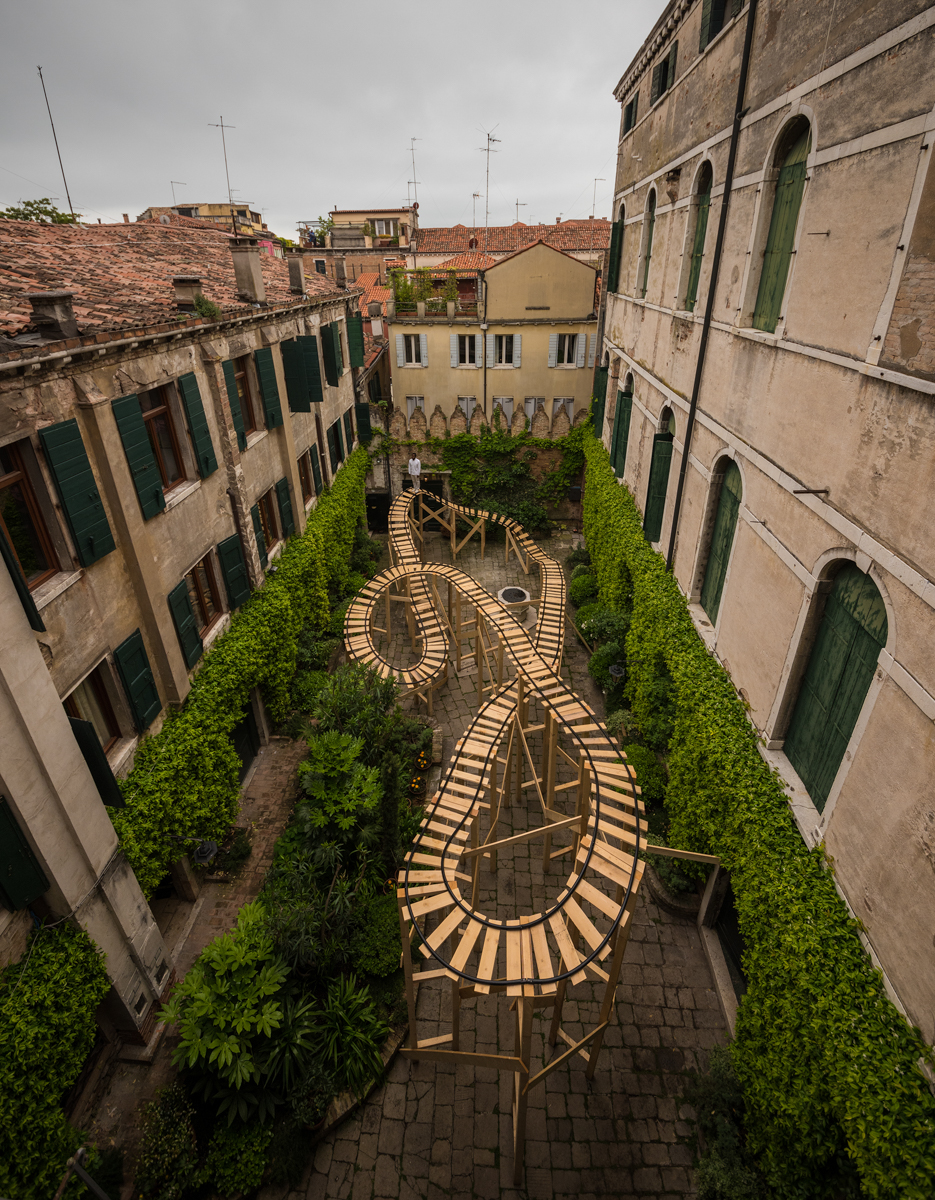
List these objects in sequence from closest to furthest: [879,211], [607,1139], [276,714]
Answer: [879,211] → [607,1139] → [276,714]

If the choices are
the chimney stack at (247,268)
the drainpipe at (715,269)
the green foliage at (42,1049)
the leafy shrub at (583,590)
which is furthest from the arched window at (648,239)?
the green foliage at (42,1049)

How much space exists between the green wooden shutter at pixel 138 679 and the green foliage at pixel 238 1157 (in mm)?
5779

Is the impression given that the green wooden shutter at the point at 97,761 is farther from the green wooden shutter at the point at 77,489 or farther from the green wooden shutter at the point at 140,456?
the green wooden shutter at the point at 140,456

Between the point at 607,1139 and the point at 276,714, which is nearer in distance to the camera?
the point at 607,1139

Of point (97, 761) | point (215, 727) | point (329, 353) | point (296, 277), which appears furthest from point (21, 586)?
Result: point (329, 353)

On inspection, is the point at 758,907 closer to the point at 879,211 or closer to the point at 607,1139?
the point at 607,1139

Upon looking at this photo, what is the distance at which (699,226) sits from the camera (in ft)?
41.9

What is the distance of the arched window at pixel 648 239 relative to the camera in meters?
16.5

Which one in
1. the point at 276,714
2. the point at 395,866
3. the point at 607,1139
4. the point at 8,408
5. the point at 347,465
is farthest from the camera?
the point at 347,465

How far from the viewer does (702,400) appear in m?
12.1

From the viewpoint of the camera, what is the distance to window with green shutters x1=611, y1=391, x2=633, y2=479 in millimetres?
18797

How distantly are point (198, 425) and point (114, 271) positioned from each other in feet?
16.2

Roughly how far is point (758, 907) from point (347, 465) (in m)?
20.2

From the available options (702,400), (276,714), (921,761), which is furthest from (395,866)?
(702,400)
